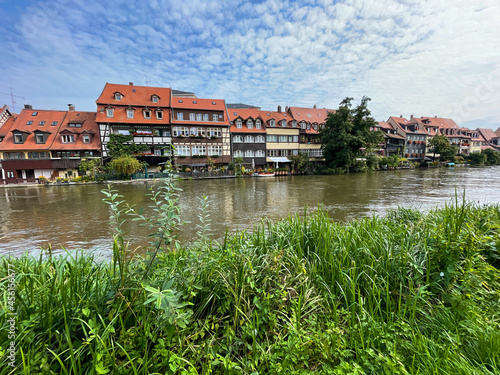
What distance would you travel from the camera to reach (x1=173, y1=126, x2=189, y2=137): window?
3744 centimetres

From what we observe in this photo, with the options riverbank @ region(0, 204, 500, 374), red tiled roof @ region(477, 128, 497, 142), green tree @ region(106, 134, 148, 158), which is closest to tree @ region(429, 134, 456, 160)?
red tiled roof @ region(477, 128, 497, 142)

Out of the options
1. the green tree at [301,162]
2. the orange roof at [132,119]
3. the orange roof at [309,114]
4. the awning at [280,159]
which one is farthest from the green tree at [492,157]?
the orange roof at [132,119]

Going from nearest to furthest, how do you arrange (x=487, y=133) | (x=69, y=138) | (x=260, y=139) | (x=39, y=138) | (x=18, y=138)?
1. (x=18, y=138)
2. (x=39, y=138)
3. (x=69, y=138)
4. (x=260, y=139)
5. (x=487, y=133)

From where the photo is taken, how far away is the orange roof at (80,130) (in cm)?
3331

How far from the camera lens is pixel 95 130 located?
35375 millimetres

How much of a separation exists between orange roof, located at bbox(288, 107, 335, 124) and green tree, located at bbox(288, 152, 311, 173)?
9.65 metres

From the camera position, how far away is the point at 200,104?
40.2m

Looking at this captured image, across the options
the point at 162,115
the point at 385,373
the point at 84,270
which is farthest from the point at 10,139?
the point at 385,373

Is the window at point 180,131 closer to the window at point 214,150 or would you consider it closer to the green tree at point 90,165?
the window at point 214,150

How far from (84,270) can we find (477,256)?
15.1 feet

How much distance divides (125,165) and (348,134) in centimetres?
3540

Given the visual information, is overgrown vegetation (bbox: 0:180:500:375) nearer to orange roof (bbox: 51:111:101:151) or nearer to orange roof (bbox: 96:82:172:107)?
orange roof (bbox: 51:111:101:151)

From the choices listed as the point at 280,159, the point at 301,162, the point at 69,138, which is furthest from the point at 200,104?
the point at 301,162

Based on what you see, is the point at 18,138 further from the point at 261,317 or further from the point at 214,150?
the point at 261,317
